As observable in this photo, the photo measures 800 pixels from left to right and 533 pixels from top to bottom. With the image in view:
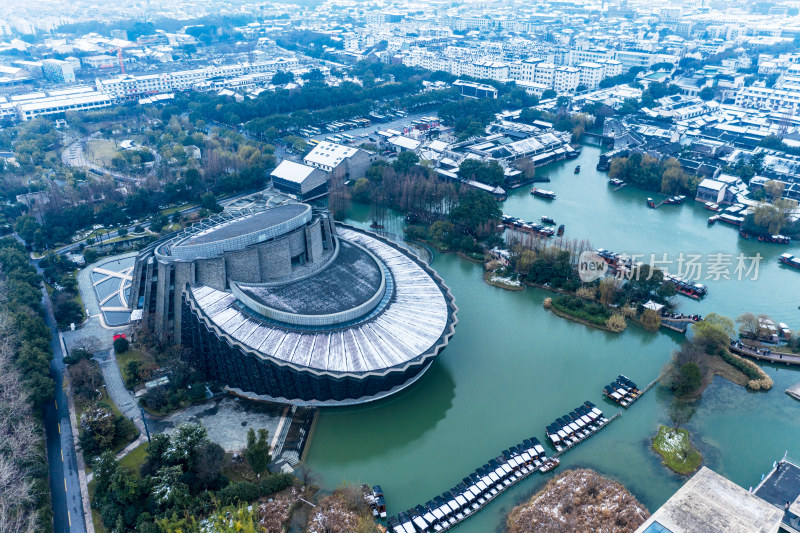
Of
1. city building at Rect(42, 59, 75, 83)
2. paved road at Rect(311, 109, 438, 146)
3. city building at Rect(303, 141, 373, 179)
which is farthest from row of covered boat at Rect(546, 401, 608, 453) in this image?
city building at Rect(42, 59, 75, 83)

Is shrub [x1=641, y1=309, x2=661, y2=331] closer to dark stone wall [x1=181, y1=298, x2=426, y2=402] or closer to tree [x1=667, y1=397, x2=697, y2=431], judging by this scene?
tree [x1=667, y1=397, x2=697, y2=431]

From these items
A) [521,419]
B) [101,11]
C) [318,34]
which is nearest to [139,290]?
[521,419]

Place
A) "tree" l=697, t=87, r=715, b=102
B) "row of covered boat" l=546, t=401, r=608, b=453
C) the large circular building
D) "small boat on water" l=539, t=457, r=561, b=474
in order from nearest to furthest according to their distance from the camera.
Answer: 1. "small boat on water" l=539, t=457, r=561, b=474
2. "row of covered boat" l=546, t=401, r=608, b=453
3. the large circular building
4. "tree" l=697, t=87, r=715, b=102

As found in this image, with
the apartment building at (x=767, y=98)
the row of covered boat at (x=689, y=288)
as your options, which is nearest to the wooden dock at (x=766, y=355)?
the row of covered boat at (x=689, y=288)

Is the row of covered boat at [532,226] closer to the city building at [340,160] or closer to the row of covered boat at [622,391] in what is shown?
the city building at [340,160]

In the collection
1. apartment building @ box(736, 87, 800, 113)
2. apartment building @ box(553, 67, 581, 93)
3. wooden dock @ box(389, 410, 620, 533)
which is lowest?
wooden dock @ box(389, 410, 620, 533)

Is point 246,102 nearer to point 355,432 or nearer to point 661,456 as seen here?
point 355,432
